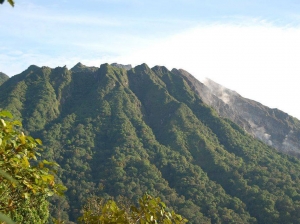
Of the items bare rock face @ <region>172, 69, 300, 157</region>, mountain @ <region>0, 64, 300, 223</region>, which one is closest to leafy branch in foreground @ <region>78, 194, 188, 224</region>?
mountain @ <region>0, 64, 300, 223</region>

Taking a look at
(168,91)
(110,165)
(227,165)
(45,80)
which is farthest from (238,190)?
(45,80)

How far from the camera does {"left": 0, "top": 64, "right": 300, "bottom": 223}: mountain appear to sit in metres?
77.4

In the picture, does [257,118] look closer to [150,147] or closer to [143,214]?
[150,147]

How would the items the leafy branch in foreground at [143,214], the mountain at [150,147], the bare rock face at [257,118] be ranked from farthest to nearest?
1. the bare rock face at [257,118]
2. the mountain at [150,147]
3. the leafy branch in foreground at [143,214]

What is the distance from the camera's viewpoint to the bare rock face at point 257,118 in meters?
148

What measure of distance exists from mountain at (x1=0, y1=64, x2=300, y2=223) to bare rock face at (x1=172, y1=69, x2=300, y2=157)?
1438 cm

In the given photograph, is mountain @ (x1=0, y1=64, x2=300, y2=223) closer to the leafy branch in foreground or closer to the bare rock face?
the bare rock face

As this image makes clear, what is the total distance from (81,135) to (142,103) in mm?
34216

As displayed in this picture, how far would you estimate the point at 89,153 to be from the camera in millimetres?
101812

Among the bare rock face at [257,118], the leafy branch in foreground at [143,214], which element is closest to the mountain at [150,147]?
the bare rock face at [257,118]

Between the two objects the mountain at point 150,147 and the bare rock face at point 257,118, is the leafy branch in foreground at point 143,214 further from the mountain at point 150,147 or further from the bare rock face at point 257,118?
the bare rock face at point 257,118

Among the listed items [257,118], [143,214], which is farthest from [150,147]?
[143,214]

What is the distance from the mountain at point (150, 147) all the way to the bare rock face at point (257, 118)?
47.2ft

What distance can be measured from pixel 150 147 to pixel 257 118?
75728mm
